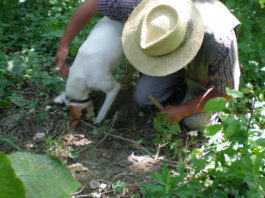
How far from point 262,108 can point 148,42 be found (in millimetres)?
786

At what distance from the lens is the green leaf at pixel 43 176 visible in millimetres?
1090

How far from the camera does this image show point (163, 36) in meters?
1.74

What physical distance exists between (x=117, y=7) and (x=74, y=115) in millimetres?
945

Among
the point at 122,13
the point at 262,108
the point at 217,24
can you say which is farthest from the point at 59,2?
the point at 262,108

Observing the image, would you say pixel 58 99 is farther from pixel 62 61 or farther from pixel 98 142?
pixel 98 142

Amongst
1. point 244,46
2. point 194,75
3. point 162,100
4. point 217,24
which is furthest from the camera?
point 162,100

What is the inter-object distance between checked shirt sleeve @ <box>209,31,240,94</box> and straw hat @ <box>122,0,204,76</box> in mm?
306

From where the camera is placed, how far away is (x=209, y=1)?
2342mm

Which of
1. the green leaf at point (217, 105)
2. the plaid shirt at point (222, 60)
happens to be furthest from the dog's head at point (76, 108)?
the green leaf at point (217, 105)

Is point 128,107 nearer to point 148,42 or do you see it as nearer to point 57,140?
point 57,140

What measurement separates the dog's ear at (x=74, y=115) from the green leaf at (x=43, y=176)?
1.32m

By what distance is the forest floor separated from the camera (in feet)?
6.66

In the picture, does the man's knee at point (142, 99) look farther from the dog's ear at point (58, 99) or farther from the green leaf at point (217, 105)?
the green leaf at point (217, 105)

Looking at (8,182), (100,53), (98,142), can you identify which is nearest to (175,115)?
(98,142)
